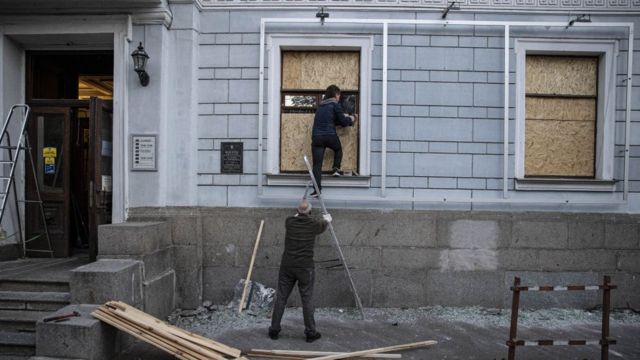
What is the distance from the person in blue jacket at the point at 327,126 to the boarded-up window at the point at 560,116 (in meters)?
3.31

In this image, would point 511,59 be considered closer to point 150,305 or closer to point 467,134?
point 467,134

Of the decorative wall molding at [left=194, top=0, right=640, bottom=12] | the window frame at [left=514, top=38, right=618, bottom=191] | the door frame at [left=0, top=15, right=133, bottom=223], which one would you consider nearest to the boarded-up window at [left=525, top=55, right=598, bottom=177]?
the window frame at [left=514, top=38, right=618, bottom=191]

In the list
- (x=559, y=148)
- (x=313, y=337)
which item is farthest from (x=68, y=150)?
(x=559, y=148)

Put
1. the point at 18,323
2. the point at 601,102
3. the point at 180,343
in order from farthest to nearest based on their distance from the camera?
1. the point at 601,102
2. the point at 18,323
3. the point at 180,343

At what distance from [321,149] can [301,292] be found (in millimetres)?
2434

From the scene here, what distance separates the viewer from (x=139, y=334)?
479cm

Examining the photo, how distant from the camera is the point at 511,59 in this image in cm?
733

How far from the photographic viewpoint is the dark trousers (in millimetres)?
5715

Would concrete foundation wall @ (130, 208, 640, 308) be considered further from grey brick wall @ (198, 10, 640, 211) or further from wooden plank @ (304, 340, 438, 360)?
wooden plank @ (304, 340, 438, 360)

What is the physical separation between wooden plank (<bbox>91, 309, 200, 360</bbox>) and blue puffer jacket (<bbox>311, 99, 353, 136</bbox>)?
3847mm

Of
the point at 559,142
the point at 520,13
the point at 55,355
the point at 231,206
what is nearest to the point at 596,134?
the point at 559,142

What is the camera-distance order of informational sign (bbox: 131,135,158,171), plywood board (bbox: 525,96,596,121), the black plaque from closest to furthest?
1. informational sign (bbox: 131,135,158,171)
2. the black plaque
3. plywood board (bbox: 525,96,596,121)

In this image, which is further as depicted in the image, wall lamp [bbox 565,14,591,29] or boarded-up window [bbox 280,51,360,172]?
boarded-up window [bbox 280,51,360,172]

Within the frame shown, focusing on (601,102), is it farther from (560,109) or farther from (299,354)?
(299,354)
